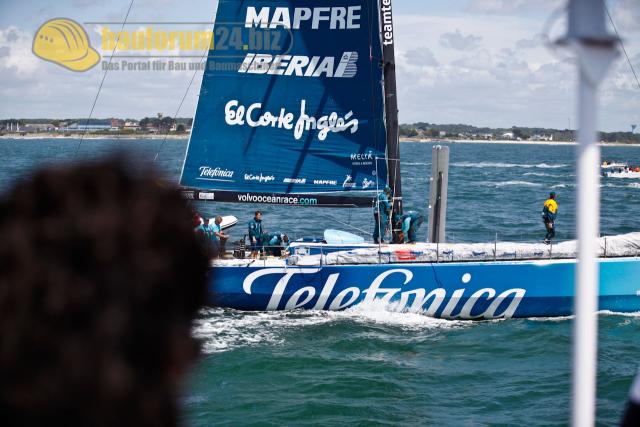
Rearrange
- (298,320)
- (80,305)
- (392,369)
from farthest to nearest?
(298,320) → (392,369) → (80,305)

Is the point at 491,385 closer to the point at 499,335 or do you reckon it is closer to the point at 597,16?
the point at 499,335

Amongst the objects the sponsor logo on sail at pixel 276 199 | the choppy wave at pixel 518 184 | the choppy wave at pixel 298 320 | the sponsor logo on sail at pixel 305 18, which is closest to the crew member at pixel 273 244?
the sponsor logo on sail at pixel 276 199

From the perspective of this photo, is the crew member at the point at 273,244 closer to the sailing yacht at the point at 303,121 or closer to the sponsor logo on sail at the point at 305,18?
the sailing yacht at the point at 303,121

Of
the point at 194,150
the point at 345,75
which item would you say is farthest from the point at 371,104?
the point at 194,150

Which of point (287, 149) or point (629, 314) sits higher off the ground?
point (287, 149)

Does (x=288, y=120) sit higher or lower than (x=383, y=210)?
higher

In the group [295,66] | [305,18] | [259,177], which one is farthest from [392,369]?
[305,18]

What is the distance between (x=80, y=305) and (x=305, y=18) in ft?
42.3

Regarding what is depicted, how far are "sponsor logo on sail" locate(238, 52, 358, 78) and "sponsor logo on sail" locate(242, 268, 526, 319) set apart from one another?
11.4ft

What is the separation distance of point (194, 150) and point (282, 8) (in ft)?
9.20

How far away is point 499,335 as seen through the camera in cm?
1135

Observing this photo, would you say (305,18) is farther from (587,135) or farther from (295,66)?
(587,135)

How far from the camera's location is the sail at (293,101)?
1326 cm

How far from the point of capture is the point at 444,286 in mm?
11906
